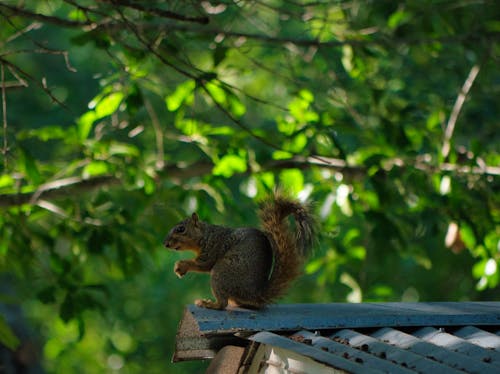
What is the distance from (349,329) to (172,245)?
87cm

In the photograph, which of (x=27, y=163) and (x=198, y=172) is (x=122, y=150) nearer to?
(x=198, y=172)

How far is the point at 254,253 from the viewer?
307 cm

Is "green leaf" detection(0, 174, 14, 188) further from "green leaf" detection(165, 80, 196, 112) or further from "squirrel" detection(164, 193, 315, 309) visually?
"squirrel" detection(164, 193, 315, 309)

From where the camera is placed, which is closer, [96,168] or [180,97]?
[180,97]

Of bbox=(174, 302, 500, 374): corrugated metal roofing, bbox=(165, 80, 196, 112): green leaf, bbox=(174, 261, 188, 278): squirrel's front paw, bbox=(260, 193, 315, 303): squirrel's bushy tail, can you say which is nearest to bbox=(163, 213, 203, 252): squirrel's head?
bbox=(174, 261, 188, 278): squirrel's front paw

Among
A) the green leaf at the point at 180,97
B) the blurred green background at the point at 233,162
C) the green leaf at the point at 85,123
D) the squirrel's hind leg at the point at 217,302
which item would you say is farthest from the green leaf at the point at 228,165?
the squirrel's hind leg at the point at 217,302

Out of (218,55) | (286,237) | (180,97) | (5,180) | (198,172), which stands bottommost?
(5,180)

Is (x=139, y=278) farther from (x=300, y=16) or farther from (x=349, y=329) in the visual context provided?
(x=349, y=329)

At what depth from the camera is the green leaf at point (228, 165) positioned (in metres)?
4.30

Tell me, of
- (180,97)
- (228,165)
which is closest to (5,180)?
(180,97)

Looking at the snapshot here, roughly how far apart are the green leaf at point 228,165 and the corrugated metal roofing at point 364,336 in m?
1.40

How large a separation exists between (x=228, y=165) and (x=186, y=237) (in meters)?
1.12

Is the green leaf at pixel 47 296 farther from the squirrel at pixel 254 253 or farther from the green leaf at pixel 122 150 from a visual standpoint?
the squirrel at pixel 254 253

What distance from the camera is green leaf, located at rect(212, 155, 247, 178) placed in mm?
4297
